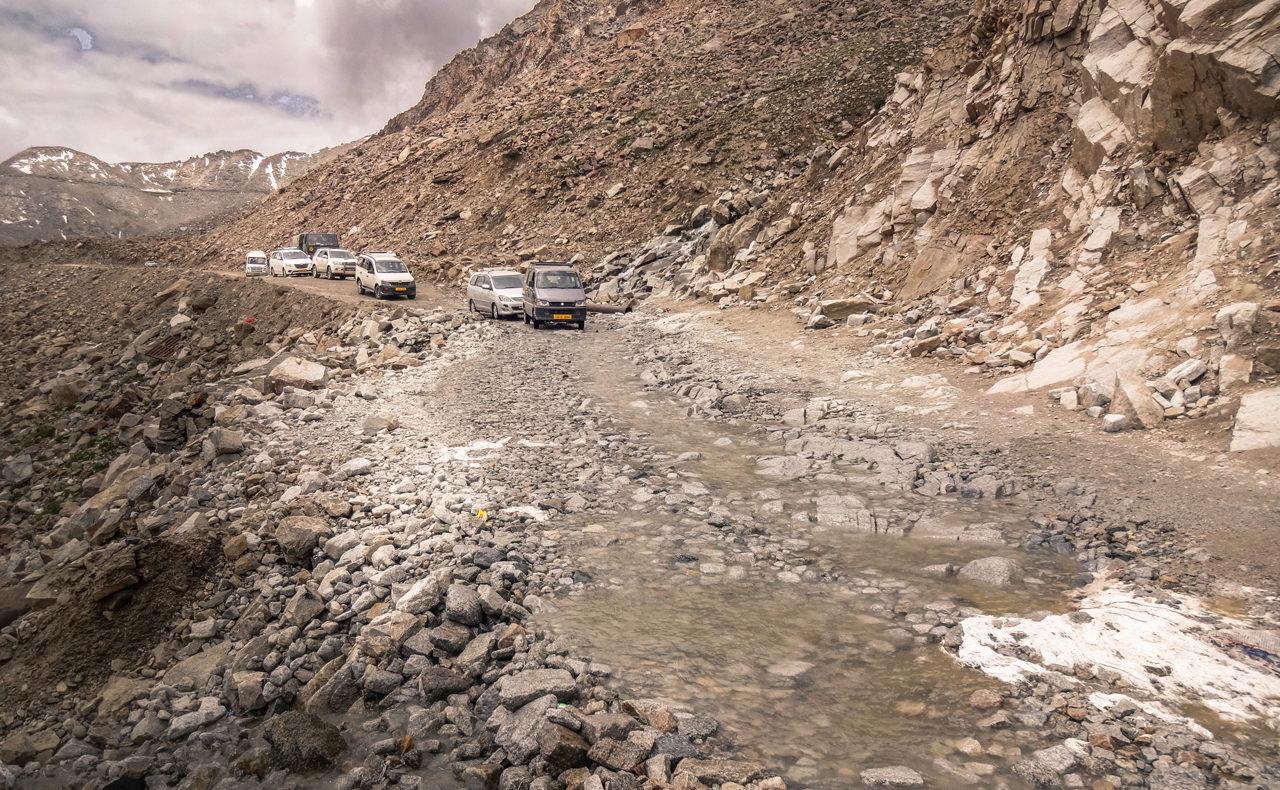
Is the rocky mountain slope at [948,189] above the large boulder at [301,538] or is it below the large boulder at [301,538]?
above

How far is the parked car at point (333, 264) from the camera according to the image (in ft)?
116

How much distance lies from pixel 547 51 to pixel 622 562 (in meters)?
Result: 74.4

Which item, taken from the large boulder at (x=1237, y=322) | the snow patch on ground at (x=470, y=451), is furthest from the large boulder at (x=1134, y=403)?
the snow patch on ground at (x=470, y=451)

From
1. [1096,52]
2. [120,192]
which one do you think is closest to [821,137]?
[1096,52]

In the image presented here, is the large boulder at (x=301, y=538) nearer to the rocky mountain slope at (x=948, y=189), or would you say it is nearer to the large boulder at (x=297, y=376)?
the large boulder at (x=297, y=376)

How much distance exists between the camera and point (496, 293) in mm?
24000

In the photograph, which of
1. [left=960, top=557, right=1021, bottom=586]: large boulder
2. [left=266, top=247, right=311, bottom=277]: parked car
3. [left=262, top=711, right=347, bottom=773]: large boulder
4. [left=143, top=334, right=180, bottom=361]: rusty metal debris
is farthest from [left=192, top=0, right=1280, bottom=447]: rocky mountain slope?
[left=143, top=334, right=180, bottom=361]: rusty metal debris

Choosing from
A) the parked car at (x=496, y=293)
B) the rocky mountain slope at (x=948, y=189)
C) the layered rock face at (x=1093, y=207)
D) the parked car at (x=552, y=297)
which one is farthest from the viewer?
the parked car at (x=496, y=293)

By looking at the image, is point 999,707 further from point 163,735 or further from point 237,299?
point 237,299

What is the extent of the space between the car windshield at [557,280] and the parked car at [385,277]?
7.91 meters

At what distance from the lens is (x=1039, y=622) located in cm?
518

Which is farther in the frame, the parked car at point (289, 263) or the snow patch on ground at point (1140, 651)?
the parked car at point (289, 263)

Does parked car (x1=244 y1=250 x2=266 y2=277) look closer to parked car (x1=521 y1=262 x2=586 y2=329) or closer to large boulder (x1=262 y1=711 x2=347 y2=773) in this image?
parked car (x1=521 y1=262 x2=586 y2=329)

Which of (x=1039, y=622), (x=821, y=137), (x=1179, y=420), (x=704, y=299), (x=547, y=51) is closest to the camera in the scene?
(x=1039, y=622)
